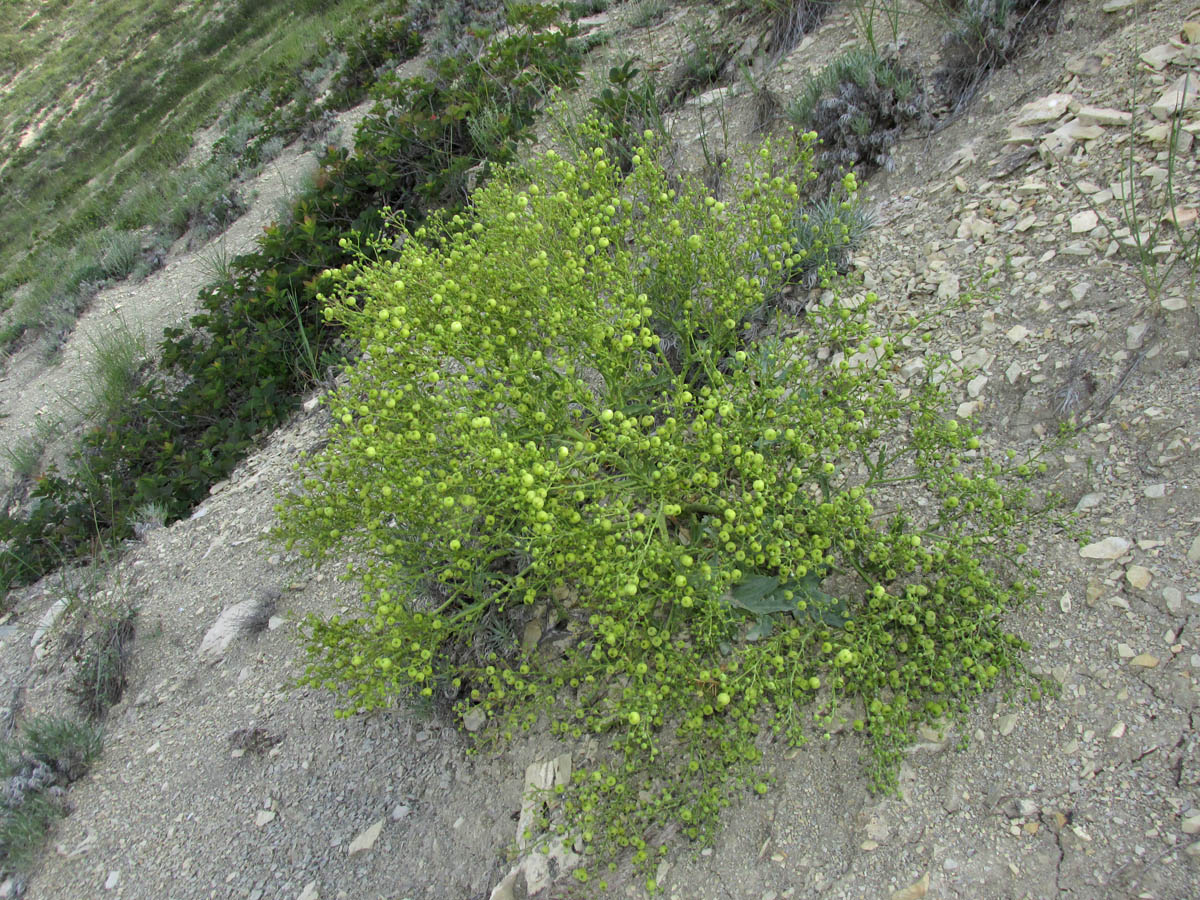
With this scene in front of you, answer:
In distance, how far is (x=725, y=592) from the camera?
2445 mm

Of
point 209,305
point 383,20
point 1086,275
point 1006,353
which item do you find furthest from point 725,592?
point 383,20

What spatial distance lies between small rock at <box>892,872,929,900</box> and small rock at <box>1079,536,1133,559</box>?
3.74 feet

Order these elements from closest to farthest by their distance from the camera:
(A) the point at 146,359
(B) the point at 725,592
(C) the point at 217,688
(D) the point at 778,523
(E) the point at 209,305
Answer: (D) the point at 778,523 < (B) the point at 725,592 < (C) the point at 217,688 < (E) the point at 209,305 < (A) the point at 146,359

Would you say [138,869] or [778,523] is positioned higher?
[778,523]

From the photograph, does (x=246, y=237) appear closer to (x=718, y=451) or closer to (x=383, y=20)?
(x=383, y=20)

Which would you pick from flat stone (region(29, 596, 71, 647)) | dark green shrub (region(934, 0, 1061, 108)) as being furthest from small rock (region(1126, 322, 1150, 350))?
flat stone (region(29, 596, 71, 647))

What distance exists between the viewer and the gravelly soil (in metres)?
2.09

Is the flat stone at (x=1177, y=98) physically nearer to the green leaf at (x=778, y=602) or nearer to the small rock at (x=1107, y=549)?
the small rock at (x=1107, y=549)

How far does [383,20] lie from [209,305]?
20.7 ft

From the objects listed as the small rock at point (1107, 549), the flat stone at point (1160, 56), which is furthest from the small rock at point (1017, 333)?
the flat stone at point (1160, 56)

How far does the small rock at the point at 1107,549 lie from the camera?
2.40 meters

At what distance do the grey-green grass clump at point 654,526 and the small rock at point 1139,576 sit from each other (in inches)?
12.4

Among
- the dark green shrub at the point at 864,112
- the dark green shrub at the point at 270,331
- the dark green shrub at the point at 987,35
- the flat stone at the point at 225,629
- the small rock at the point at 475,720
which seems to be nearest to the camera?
the small rock at the point at 475,720

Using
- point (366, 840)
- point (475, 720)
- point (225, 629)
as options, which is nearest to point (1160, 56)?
point (475, 720)
